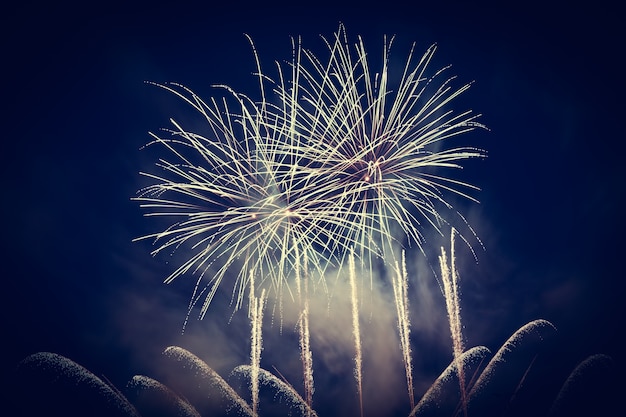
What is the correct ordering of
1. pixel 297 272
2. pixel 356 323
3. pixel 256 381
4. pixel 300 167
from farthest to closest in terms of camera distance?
pixel 256 381, pixel 356 323, pixel 297 272, pixel 300 167

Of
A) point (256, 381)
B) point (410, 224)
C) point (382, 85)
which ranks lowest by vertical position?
point (256, 381)

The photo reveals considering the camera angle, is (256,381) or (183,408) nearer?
(256,381)

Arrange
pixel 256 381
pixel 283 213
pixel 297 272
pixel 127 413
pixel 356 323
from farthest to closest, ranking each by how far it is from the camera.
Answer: pixel 127 413 < pixel 256 381 < pixel 356 323 < pixel 297 272 < pixel 283 213

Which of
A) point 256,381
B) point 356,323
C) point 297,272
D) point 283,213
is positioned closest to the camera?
→ point 283,213

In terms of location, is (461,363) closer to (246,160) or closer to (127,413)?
(246,160)

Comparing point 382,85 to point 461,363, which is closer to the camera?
point 382,85

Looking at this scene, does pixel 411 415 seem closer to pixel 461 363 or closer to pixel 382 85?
pixel 461 363

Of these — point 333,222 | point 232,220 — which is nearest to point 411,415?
point 333,222

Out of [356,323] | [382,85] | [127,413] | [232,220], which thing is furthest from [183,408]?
[382,85]

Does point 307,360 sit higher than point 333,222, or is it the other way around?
point 333,222
